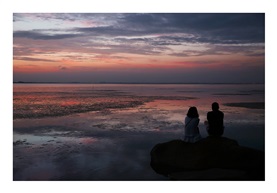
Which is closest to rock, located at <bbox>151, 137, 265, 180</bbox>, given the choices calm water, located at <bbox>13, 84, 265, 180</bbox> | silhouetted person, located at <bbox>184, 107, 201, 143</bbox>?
silhouetted person, located at <bbox>184, 107, 201, 143</bbox>

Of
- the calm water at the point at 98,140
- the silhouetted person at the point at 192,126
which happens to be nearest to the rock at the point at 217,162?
the silhouetted person at the point at 192,126

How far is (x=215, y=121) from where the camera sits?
727cm

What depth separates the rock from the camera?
261 inches

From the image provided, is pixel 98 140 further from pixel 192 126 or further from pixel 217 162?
pixel 217 162

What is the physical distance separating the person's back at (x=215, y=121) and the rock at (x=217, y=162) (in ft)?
0.78

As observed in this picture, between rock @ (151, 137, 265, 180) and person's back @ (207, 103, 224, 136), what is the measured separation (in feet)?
0.78

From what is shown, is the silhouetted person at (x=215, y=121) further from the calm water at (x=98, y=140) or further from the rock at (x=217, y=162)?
the calm water at (x=98, y=140)

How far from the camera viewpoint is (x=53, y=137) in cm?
1063

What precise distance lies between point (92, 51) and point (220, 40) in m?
6.04

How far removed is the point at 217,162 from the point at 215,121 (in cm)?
99

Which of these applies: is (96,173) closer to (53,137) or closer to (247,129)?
(53,137)
